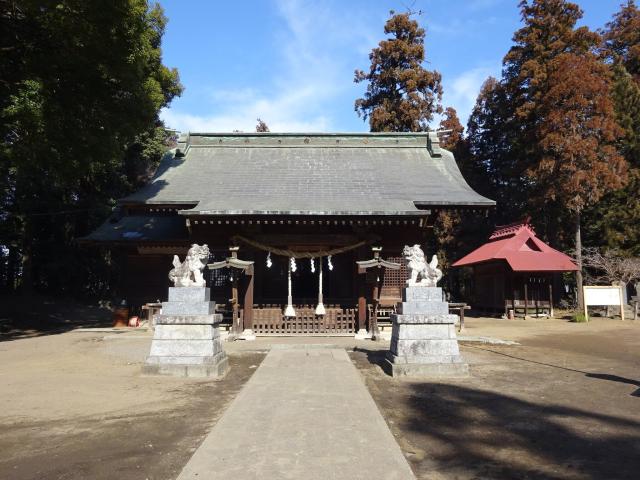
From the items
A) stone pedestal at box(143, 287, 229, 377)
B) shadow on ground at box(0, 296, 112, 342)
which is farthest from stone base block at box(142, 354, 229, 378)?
shadow on ground at box(0, 296, 112, 342)

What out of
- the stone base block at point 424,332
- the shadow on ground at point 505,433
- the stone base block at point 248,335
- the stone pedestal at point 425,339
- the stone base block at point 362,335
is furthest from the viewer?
the stone base block at point 362,335

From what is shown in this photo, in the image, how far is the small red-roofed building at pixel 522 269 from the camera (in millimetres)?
20578

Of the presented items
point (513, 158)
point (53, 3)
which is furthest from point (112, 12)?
point (513, 158)

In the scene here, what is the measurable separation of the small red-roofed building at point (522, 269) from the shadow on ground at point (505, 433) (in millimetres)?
14596

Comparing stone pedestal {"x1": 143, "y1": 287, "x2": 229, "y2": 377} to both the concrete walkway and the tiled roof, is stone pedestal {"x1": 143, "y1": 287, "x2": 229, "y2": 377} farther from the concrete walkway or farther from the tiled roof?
the tiled roof

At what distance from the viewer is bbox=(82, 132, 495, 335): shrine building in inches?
514

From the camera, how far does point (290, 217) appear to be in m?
12.7

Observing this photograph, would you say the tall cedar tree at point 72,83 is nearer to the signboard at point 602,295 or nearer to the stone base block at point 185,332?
the stone base block at point 185,332

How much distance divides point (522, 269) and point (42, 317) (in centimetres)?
2164

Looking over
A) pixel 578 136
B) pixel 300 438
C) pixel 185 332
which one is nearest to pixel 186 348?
pixel 185 332

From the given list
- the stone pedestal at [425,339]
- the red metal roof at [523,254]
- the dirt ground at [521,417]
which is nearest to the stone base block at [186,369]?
the dirt ground at [521,417]

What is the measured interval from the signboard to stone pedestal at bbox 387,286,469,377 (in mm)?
14276

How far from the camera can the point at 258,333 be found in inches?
519

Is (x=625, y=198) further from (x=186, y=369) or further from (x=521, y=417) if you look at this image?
(x=186, y=369)
